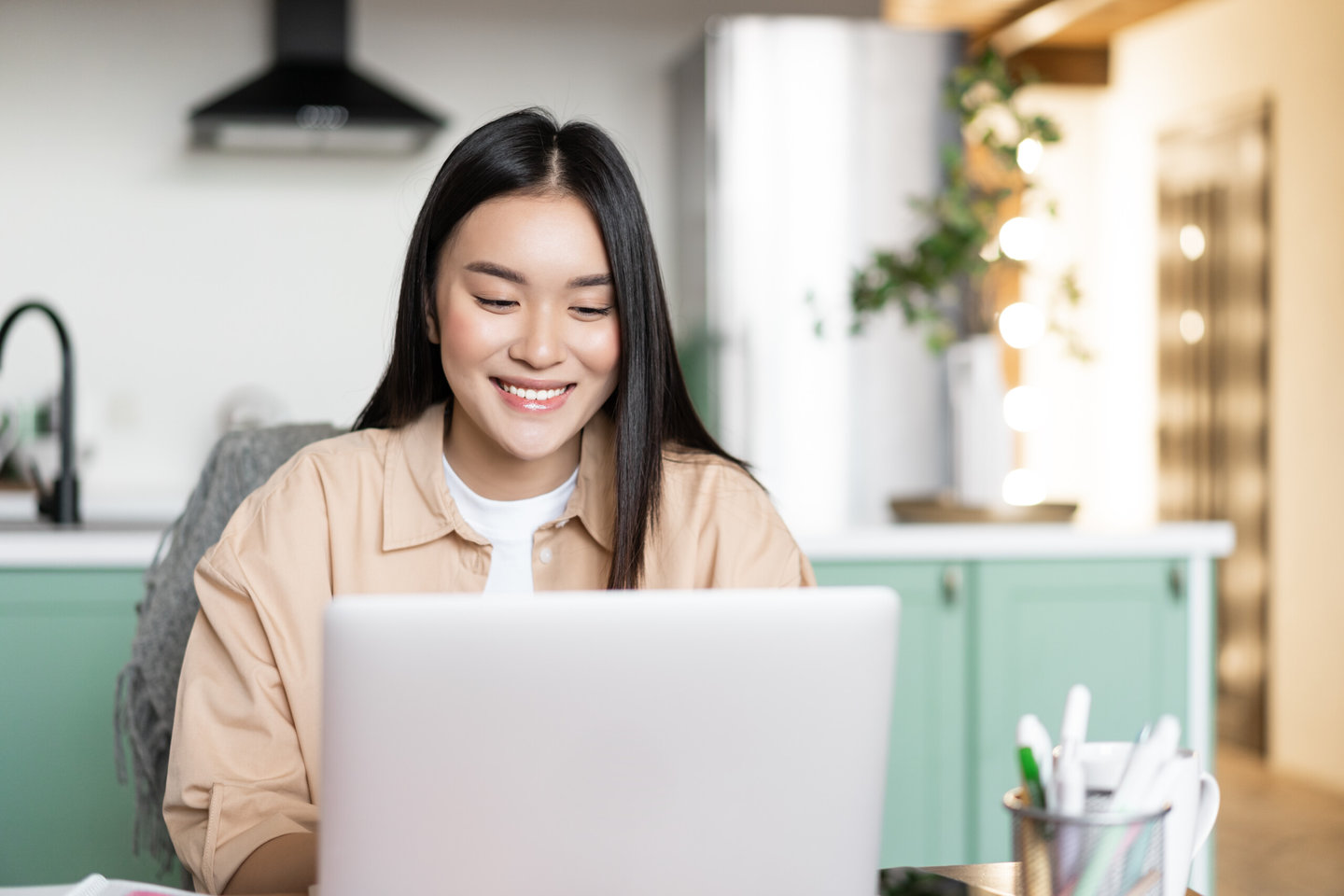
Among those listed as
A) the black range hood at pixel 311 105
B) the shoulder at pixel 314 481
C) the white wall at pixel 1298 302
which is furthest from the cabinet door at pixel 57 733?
the white wall at pixel 1298 302

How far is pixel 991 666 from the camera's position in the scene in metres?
2.35

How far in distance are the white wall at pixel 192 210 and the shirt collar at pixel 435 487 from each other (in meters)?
2.61

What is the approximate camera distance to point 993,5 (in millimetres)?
4469

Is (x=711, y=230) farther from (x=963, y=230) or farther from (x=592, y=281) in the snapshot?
(x=592, y=281)

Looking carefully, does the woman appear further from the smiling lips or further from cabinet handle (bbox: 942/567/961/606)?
cabinet handle (bbox: 942/567/961/606)

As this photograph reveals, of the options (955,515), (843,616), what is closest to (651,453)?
(843,616)

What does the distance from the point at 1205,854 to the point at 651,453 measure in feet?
4.79

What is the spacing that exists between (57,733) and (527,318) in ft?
4.13

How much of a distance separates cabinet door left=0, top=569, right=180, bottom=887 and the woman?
0.93 m

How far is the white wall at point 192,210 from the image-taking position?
399 centimetres

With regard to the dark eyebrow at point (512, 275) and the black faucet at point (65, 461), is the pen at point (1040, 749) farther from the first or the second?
the black faucet at point (65, 461)

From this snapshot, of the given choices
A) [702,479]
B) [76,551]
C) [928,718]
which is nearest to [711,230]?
[928,718]

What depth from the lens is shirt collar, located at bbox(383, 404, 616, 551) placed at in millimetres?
1330

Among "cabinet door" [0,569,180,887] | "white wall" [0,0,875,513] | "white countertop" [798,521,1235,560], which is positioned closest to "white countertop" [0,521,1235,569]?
"white countertop" [798,521,1235,560]
